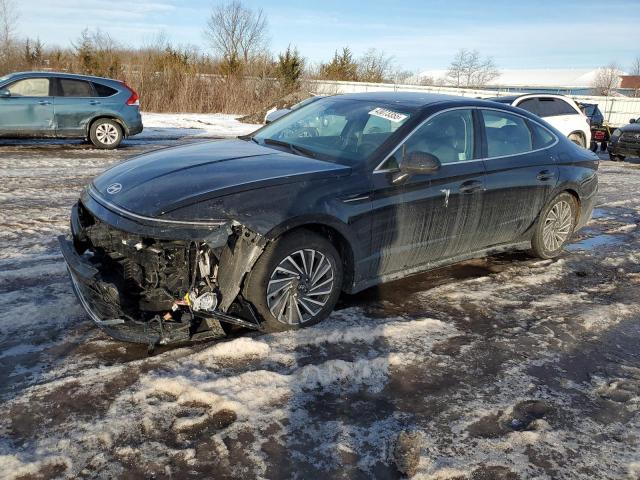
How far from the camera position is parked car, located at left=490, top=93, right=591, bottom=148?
1291cm

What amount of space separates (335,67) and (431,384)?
122ft

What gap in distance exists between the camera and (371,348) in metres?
3.69

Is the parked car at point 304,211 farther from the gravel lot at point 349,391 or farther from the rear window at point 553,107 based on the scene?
the rear window at point 553,107

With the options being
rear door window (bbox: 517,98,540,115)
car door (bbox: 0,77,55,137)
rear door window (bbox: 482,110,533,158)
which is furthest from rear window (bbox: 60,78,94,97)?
rear door window (bbox: 482,110,533,158)

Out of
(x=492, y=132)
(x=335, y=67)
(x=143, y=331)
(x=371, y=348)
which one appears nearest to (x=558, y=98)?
(x=492, y=132)

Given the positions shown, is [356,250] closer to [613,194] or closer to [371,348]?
[371,348]

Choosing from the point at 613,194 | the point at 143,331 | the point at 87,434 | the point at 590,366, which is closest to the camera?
the point at 87,434

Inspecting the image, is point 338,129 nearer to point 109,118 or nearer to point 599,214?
point 599,214

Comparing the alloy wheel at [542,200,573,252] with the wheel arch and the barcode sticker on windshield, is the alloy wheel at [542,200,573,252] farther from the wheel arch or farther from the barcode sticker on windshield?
the wheel arch

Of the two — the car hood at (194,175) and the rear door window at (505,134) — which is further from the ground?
the rear door window at (505,134)

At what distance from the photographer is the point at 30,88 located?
476 inches

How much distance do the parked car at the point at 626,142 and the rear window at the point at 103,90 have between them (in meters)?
13.5

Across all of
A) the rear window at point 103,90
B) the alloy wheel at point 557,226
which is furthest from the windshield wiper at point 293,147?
the rear window at point 103,90

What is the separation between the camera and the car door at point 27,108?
11.8 meters
